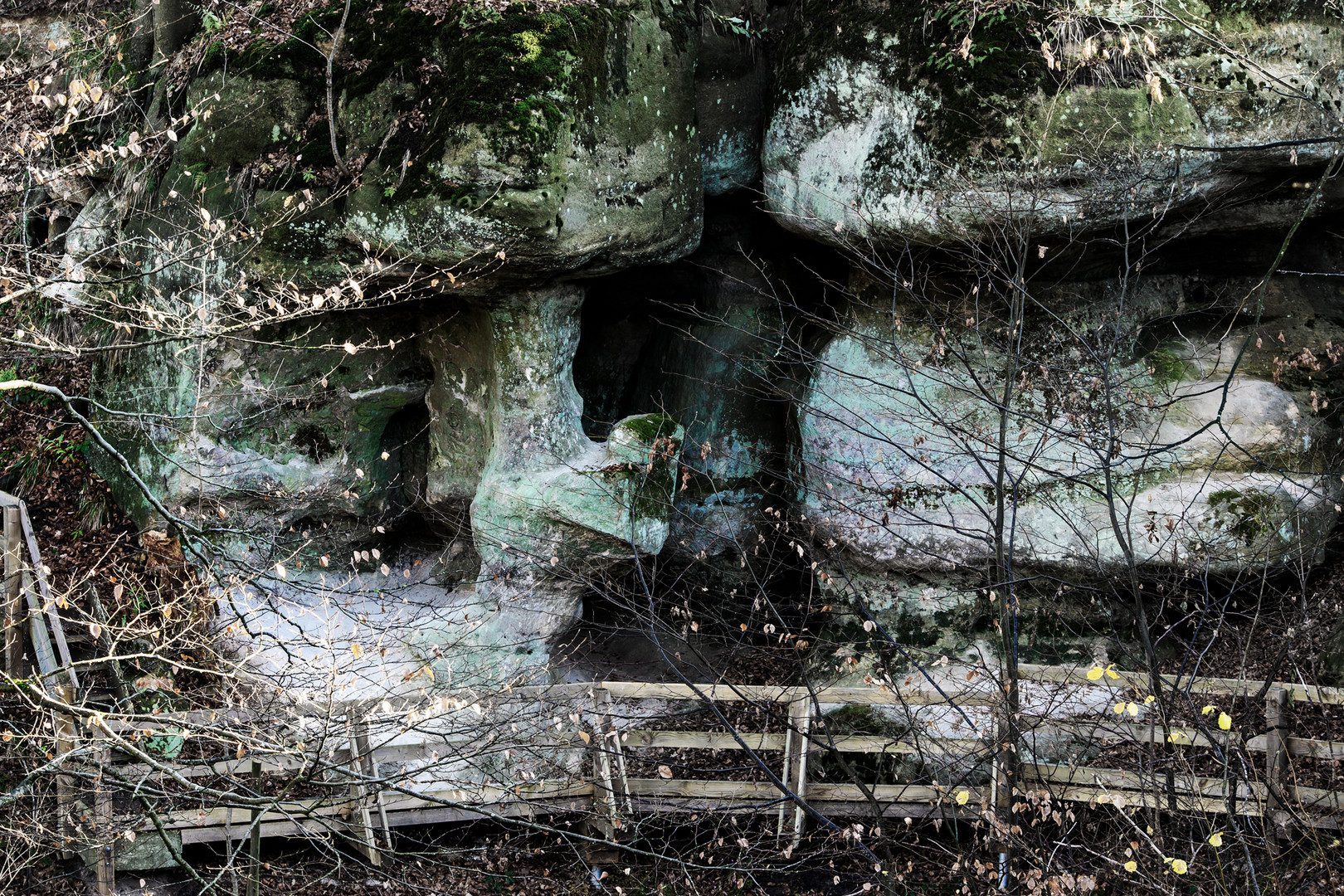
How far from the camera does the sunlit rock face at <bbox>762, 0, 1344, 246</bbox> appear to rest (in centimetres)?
→ 707

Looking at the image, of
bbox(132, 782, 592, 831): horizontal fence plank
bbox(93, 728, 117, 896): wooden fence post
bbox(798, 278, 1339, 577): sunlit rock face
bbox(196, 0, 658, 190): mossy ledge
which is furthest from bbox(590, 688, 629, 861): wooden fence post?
bbox(196, 0, 658, 190): mossy ledge

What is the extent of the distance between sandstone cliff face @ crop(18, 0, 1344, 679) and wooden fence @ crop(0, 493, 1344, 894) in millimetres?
897

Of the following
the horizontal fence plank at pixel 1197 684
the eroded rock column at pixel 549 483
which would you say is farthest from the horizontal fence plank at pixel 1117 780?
the eroded rock column at pixel 549 483

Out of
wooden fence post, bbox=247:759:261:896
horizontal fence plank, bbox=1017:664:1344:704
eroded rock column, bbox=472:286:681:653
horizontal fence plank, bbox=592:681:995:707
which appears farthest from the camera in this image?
eroded rock column, bbox=472:286:681:653

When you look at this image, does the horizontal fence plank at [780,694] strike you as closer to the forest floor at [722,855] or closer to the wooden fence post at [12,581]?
the forest floor at [722,855]

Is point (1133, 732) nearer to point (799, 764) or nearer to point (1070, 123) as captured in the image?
point (799, 764)

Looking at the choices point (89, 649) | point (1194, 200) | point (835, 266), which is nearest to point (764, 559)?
point (835, 266)

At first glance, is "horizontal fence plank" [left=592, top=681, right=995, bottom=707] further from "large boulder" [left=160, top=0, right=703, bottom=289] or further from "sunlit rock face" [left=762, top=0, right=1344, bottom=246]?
"sunlit rock face" [left=762, top=0, right=1344, bottom=246]

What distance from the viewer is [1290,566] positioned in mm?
7465

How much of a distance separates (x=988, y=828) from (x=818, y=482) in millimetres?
2730

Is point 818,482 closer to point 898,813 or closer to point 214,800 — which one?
point 898,813

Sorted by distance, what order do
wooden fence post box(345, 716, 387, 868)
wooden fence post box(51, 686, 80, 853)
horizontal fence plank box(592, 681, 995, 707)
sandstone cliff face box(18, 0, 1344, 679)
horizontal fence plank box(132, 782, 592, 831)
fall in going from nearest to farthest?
wooden fence post box(51, 686, 80, 853)
horizontal fence plank box(132, 782, 592, 831)
wooden fence post box(345, 716, 387, 868)
horizontal fence plank box(592, 681, 995, 707)
sandstone cliff face box(18, 0, 1344, 679)

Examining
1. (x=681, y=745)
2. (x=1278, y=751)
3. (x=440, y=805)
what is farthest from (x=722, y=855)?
(x=1278, y=751)

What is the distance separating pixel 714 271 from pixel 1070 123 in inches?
117
